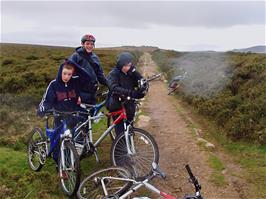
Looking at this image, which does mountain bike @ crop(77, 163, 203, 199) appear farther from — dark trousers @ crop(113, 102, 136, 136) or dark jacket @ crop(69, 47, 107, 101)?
dark jacket @ crop(69, 47, 107, 101)

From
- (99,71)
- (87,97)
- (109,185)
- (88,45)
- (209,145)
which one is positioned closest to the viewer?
(109,185)

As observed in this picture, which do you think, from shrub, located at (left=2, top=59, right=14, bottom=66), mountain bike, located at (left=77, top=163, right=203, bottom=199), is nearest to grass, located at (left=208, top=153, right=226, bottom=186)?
mountain bike, located at (left=77, top=163, right=203, bottom=199)

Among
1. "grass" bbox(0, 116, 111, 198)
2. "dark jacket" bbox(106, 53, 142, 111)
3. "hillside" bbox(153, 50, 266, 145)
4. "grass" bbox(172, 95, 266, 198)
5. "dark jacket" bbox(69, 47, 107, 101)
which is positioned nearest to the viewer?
"grass" bbox(0, 116, 111, 198)

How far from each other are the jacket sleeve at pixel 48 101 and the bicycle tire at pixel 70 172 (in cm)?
93

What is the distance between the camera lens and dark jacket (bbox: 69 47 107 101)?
25.1 feet

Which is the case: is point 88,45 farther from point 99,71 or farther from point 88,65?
point 99,71

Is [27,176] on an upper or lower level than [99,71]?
lower

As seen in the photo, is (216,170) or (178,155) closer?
(216,170)

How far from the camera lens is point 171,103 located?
1709 cm

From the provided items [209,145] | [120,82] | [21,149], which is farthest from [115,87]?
[209,145]

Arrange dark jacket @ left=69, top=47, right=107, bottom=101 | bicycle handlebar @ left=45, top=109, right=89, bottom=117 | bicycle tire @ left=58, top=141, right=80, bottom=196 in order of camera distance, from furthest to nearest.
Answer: dark jacket @ left=69, top=47, right=107, bottom=101 → bicycle handlebar @ left=45, top=109, right=89, bottom=117 → bicycle tire @ left=58, top=141, right=80, bottom=196

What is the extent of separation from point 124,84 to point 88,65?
1135 millimetres

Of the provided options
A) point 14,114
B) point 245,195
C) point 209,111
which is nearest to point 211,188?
point 245,195

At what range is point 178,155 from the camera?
9.01 meters
